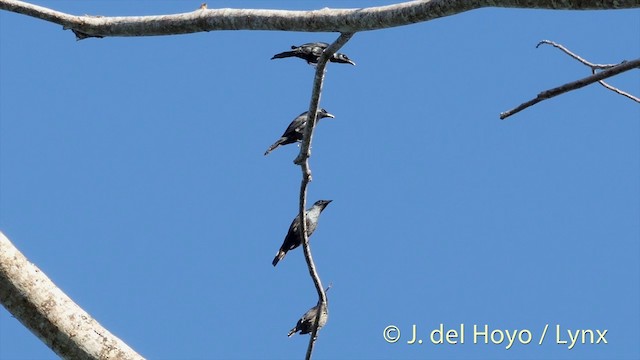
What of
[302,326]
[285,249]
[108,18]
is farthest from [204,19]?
[285,249]

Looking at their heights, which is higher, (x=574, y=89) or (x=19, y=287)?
(x=574, y=89)

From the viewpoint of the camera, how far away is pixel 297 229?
7.88 metres

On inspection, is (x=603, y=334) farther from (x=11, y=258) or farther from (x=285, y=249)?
(x=11, y=258)

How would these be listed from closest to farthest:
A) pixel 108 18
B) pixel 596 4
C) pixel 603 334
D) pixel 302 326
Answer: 1. pixel 596 4
2. pixel 108 18
3. pixel 302 326
4. pixel 603 334

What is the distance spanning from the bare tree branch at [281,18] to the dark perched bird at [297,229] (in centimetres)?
212

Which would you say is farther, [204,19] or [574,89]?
[204,19]

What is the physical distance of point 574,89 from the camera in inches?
122

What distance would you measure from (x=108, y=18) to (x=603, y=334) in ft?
15.8

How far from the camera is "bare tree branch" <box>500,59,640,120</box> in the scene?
301cm

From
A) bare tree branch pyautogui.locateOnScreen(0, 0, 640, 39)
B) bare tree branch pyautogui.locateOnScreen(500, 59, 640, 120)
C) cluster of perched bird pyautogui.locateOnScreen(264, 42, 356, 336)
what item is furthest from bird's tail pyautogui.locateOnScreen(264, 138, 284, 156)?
bare tree branch pyautogui.locateOnScreen(500, 59, 640, 120)

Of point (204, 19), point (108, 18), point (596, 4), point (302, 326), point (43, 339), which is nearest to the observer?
point (596, 4)

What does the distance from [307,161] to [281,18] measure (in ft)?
2.79

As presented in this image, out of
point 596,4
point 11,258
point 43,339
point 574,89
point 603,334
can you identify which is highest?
point 596,4

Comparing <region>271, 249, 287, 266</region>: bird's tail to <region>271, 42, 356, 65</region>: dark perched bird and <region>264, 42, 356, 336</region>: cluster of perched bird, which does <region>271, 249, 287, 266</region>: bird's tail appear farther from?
<region>271, 42, 356, 65</region>: dark perched bird
